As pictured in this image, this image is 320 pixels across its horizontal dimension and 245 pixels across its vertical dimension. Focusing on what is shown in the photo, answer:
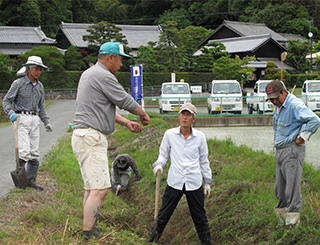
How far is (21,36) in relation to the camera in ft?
152

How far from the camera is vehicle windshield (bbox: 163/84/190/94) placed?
840 inches

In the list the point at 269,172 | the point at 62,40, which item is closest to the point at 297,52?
the point at 62,40

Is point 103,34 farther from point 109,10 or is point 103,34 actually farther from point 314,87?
point 109,10

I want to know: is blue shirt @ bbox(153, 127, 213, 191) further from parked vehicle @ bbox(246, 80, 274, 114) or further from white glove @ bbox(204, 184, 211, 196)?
parked vehicle @ bbox(246, 80, 274, 114)

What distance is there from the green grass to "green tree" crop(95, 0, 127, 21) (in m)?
56.8

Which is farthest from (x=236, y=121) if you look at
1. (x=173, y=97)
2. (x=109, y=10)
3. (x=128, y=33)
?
(x=109, y=10)

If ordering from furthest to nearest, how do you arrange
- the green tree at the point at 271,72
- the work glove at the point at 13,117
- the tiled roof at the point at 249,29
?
the tiled roof at the point at 249,29 → the green tree at the point at 271,72 → the work glove at the point at 13,117

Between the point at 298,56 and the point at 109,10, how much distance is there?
3096 cm

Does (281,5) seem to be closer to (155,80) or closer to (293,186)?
(155,80)

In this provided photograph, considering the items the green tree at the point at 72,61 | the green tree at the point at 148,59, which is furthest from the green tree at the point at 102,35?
the green tree at the point at 72,61

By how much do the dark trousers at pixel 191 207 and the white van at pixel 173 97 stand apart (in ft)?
46.5

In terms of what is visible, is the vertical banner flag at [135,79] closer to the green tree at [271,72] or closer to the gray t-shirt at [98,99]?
the gray t-shirt at [98,99]

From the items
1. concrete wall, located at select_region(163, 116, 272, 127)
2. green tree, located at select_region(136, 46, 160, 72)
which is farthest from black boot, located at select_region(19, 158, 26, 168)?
green tree, located at select_region(136, 46, 160, 72)

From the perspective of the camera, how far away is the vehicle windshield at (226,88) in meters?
20.8
